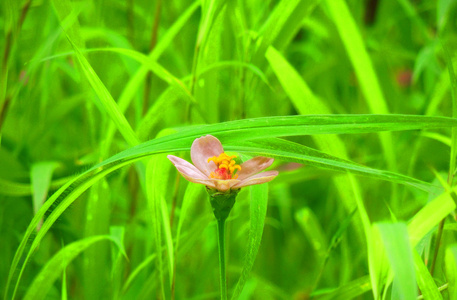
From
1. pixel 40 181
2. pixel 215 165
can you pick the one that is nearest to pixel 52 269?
pixel 40 181

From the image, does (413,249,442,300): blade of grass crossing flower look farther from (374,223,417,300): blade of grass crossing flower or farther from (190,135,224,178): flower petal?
(190,135,224,178): flower petal

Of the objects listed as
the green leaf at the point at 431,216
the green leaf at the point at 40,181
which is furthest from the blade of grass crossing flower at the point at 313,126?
the green leaf at the point at 40,181

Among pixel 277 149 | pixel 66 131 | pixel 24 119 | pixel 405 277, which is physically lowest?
pixel 405 277

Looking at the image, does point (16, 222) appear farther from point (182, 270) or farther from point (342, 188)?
point (342, 188)

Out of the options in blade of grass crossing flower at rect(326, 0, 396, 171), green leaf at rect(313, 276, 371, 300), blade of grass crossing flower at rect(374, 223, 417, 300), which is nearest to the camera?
blade of grass crossing flower at rect(374, 223, 417, 300)

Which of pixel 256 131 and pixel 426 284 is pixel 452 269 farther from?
pixel 256 131

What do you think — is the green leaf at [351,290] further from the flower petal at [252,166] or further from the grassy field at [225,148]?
the flower petal at [252,166]

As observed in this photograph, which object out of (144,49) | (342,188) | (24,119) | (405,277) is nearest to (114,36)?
(24,119)

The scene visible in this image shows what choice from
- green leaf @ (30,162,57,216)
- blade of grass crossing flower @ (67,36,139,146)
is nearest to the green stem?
blade of grass crossing flower @ (67,36,139,146)

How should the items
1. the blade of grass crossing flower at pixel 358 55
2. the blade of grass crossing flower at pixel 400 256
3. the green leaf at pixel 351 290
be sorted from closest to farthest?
the blade of grass crossing flower at pixel 400 256
the green leaf at pixel 351 290
the blade of grass crossing flower at pixel 358 55
